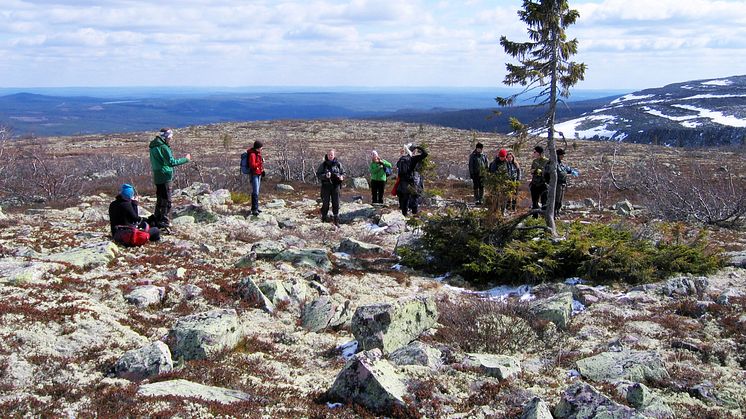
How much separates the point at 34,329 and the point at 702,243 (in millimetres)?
11308

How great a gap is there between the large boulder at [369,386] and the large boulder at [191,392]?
0.94m

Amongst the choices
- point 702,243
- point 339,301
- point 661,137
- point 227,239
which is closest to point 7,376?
point 339,301

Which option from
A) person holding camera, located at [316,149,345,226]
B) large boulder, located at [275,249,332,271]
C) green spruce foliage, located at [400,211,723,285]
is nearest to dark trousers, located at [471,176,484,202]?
person holding camera, located at [316,149,345,226]

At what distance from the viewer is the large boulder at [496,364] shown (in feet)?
20.4

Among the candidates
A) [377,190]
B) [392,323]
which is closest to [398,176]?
[377,190]

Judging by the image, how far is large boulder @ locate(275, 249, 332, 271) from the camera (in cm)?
1137

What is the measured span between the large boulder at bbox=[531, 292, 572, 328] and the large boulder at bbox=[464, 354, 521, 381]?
67.3 inches

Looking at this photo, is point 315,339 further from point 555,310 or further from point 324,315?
point 555,310

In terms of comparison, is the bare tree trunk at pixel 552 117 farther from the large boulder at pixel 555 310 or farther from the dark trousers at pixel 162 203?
the dark trousers at pixel 162 203

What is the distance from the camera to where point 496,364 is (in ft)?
20.9

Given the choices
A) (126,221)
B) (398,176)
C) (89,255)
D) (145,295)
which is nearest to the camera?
(145,295)

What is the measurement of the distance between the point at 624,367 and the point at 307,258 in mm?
6683

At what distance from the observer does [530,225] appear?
11.8 m

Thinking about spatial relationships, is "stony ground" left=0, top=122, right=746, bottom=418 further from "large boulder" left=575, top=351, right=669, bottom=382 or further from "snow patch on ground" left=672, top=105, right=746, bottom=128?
"snow patch on ground" left=672, top=105, right=746, bottom=128
